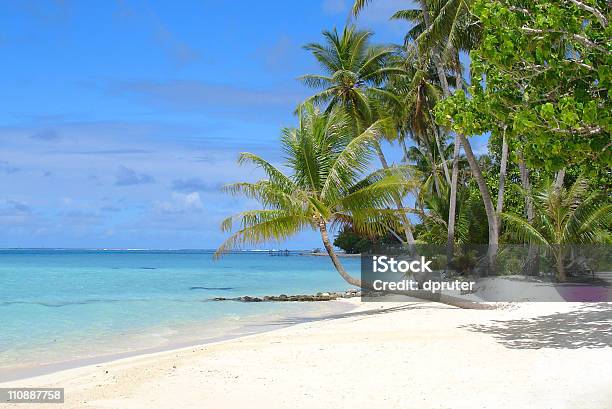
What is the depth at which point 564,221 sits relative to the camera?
17.1 metres

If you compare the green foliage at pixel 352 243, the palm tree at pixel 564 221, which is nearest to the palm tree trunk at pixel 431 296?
the palm tree at pixel 564 221

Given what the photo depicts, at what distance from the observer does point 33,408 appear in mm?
6609

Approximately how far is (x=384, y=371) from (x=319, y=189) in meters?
8.28

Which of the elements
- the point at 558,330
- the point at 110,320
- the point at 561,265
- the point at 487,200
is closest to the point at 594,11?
the point at 558,330

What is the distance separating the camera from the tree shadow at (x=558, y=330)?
8.96 meters

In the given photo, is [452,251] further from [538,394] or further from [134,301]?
[538,394]

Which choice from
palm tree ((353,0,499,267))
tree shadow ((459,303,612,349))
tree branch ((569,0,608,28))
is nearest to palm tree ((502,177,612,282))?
palm tree ((353,0,499,267))

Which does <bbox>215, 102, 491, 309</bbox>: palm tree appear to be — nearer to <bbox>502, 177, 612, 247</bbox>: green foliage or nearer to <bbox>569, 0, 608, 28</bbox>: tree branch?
<bbox>502, 177, 612, 247</bbox>: green foliage

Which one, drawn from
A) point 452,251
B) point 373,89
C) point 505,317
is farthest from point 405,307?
point 373,89

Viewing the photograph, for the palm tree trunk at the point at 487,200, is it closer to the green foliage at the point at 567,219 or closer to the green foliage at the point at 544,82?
the green foliage at the point at 567,219

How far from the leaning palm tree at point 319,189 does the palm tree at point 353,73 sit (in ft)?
25.0

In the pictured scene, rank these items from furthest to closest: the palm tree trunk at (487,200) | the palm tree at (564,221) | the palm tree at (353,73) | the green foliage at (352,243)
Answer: the green foliage at (352,243) → the palm tree at (353,73) → the palm tree trunk at (487,200) → the palm tree at (564,221)

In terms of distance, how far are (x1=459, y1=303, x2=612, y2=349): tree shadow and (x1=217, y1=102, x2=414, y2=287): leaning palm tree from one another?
4.90m

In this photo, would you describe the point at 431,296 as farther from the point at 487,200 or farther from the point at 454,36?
the point at 454,36
